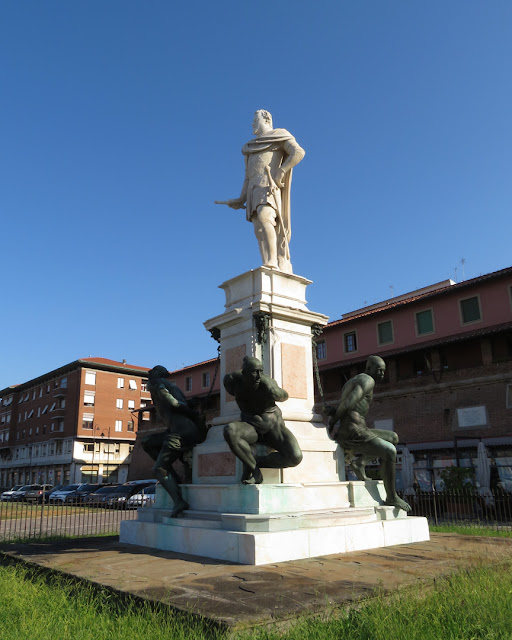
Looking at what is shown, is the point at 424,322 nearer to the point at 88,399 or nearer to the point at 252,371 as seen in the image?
the point at 252,371

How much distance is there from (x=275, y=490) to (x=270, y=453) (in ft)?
1.79

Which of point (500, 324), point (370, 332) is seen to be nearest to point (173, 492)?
point (500, 324)

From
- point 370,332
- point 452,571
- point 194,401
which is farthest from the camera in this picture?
point 370,332

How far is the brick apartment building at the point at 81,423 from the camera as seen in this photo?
62.0 metres

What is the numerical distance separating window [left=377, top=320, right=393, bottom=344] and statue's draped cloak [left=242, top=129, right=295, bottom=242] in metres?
24.7

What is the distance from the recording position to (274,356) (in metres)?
7.73

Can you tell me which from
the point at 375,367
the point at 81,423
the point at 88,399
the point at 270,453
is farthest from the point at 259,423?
the point at 88,399

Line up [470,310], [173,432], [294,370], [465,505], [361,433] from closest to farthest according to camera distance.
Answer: [361,433]
[173,432]
[294,370]
[465,505]
[470,310]

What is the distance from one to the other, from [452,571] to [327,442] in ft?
8.95

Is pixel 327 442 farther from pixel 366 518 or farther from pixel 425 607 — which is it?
pixel 425 607

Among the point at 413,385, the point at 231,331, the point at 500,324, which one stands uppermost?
the point at 500,324

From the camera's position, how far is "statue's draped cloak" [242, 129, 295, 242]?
928cm

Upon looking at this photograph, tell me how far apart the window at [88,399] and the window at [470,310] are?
46.7 m

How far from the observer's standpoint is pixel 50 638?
10.8 feet
